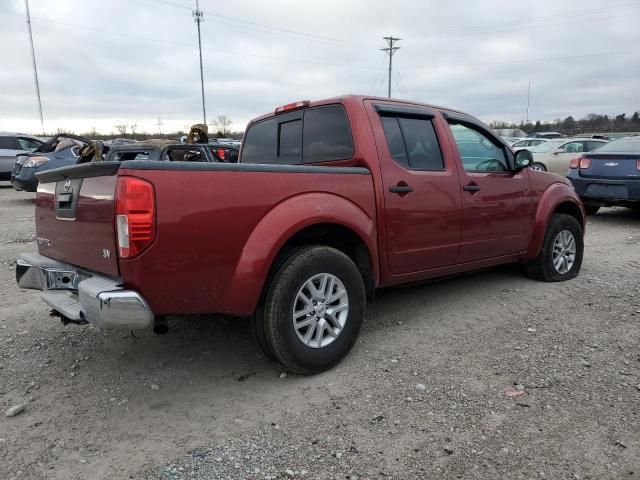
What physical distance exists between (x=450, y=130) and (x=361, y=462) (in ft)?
9.59

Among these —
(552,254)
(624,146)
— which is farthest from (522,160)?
(624,146)

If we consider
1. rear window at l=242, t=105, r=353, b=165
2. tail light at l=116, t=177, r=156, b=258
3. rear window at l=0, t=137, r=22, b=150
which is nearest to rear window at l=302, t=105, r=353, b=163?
rear window at l=242, t=105, r=353, b=165

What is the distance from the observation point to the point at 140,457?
251cm

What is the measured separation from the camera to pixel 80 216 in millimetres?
2959

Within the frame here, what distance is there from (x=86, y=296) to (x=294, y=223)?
4.05 ft

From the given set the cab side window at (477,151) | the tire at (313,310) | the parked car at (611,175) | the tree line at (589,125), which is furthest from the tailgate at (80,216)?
the tree line at (589,125)

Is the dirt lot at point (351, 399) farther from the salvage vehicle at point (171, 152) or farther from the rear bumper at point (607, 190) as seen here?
the rear bumper at point (607, 190)

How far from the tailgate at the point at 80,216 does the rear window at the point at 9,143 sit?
13802mm

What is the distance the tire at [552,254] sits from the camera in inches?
206

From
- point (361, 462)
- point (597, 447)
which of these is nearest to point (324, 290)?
point (361, 462)

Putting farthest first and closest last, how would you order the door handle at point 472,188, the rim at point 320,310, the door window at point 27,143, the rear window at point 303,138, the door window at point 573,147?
the door window at point 573,147 < the door window at point 27,143 < the door handle at point 472,188 < the rear window at point 303,138 < the rim at point 320,310

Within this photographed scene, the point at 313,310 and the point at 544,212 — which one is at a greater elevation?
the point at 544,212

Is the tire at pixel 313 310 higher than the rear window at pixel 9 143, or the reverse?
the rear window at pixel 9 143

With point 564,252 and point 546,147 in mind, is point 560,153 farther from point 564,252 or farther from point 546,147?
point 564,252
